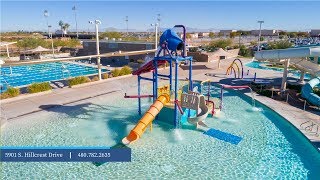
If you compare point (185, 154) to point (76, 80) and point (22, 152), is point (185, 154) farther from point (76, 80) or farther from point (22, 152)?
point (76, 80)

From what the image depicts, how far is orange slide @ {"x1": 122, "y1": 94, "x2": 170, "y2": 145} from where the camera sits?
11.7 m

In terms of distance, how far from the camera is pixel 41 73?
34.1 metres

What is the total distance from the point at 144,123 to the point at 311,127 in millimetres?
8704

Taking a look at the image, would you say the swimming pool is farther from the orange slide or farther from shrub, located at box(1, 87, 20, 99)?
the orange slide

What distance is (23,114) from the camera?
15.5m

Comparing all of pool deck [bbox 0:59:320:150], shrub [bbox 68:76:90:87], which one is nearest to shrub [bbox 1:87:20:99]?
pool deck [bbox 0:59:320:150]

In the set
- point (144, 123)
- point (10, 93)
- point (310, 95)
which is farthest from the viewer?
point (10, 93)

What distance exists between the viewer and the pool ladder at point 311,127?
41.5 feet

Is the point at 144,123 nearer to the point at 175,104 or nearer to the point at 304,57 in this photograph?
the point at 175,104

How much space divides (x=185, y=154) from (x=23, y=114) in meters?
10.4

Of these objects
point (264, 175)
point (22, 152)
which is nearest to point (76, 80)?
point (22, 152)

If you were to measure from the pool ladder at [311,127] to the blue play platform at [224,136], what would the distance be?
140 inches

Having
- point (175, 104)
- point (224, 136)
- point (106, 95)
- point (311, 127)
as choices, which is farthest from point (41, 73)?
point (311, 127)

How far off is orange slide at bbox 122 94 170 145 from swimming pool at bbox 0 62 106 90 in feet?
62.2
